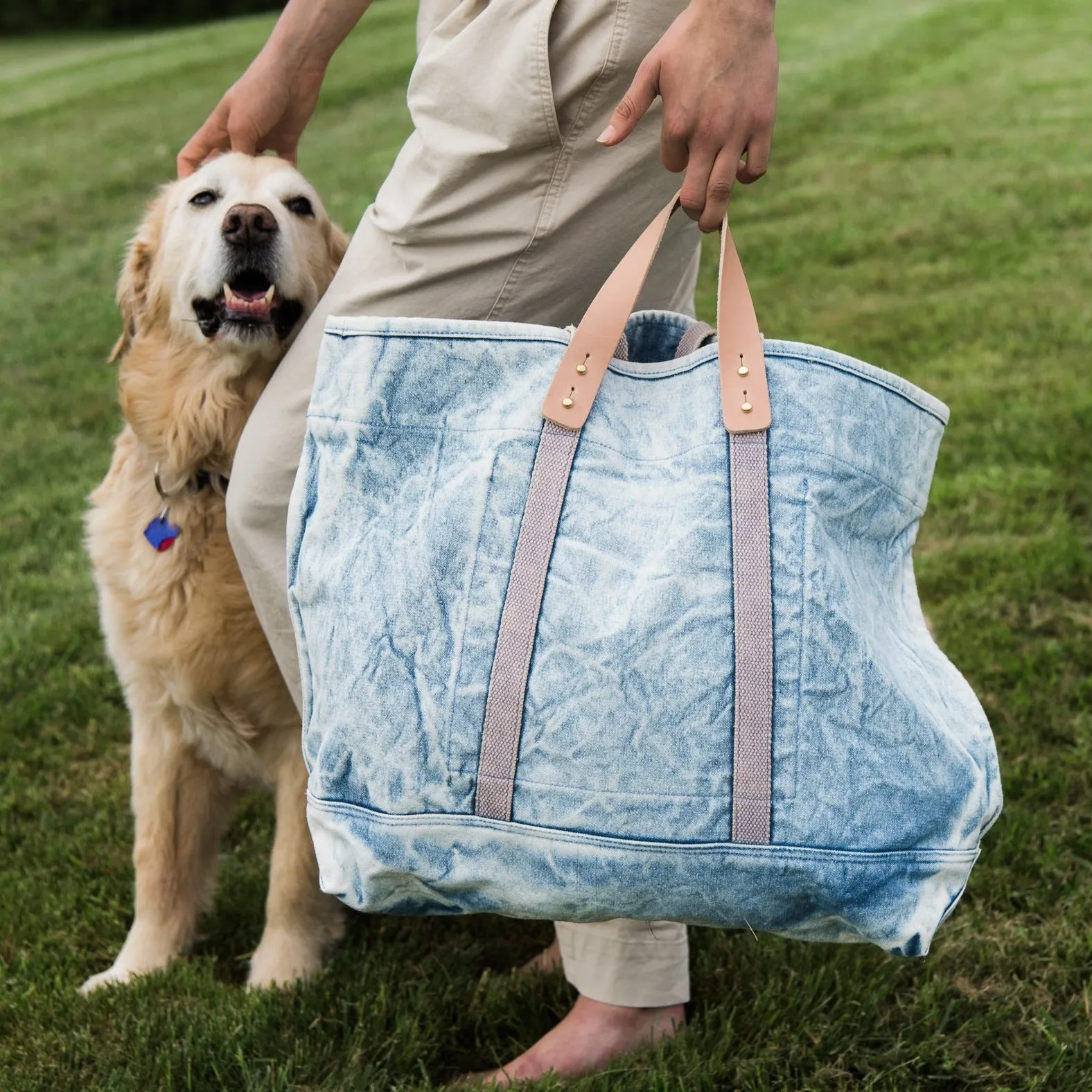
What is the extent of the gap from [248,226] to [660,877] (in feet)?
5.09

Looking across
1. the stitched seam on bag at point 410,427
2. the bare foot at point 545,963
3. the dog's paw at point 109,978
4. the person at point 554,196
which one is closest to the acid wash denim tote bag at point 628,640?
the stitched seam on bag at point 410,427

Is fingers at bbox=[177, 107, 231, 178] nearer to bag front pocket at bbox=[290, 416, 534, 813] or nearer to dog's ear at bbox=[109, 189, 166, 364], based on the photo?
dog's ear at bbox=[109, 189, 166, 364]

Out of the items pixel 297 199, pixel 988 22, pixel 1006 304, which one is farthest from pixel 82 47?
pixel 297 199

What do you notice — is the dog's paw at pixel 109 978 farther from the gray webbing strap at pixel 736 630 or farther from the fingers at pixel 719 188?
the fingers at pixel 719 188

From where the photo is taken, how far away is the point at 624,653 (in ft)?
4.62

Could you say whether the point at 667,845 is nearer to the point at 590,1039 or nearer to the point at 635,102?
the point at 590,1039

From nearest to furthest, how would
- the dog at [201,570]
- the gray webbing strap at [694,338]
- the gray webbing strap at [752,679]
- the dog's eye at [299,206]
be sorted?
1. the gray webbing strap at [752,679]
2. the gray webbing strap at [694,338]
3. the dog at [201,570]
4. the dog's eye at [299,206]

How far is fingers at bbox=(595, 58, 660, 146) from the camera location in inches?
61.2

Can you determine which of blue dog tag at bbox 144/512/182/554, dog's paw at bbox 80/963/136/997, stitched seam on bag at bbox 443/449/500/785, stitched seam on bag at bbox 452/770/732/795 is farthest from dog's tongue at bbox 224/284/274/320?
stitched seam on bag at bbox 452/770/732/795

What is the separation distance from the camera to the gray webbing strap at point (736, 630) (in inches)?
55.2

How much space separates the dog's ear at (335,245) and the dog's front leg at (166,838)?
3.25 ft

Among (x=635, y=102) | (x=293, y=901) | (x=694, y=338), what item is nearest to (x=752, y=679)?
(x=694, y=338)

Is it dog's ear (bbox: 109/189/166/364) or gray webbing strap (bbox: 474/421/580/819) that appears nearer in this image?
gray webbing strap (bbox: 474/421/580/819)

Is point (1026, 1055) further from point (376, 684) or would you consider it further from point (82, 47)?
point (82, 47)
